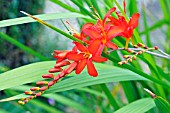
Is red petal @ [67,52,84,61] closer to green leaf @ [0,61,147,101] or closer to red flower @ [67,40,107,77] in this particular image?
red flower @ [67,40,107,77]

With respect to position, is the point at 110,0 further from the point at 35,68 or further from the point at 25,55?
the point at 25,55

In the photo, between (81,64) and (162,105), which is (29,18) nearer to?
(81,64)

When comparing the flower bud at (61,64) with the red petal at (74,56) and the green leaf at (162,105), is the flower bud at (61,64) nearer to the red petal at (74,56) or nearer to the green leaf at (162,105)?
the red petal at (74,56)

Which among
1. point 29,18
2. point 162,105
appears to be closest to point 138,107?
point 162,105

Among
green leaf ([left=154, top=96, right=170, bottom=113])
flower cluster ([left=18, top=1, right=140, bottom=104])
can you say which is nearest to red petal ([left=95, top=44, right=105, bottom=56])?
flower cluster ([left=18, top=1, right=140, bottom=104])

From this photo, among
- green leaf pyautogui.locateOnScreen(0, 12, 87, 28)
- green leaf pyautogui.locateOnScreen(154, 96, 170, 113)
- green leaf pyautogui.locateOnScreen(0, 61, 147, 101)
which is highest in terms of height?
green leaf pyautogui.locateOnScreen(0, 12, 87, 28)

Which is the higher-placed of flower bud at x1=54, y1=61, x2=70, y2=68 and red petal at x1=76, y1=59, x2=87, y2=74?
flower bud at x1=54, y1=61, x2=70, y2=68

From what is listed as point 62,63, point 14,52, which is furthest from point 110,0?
point 14,52

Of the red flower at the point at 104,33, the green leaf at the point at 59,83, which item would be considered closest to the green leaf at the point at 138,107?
the green leaf at the point at 59,83
